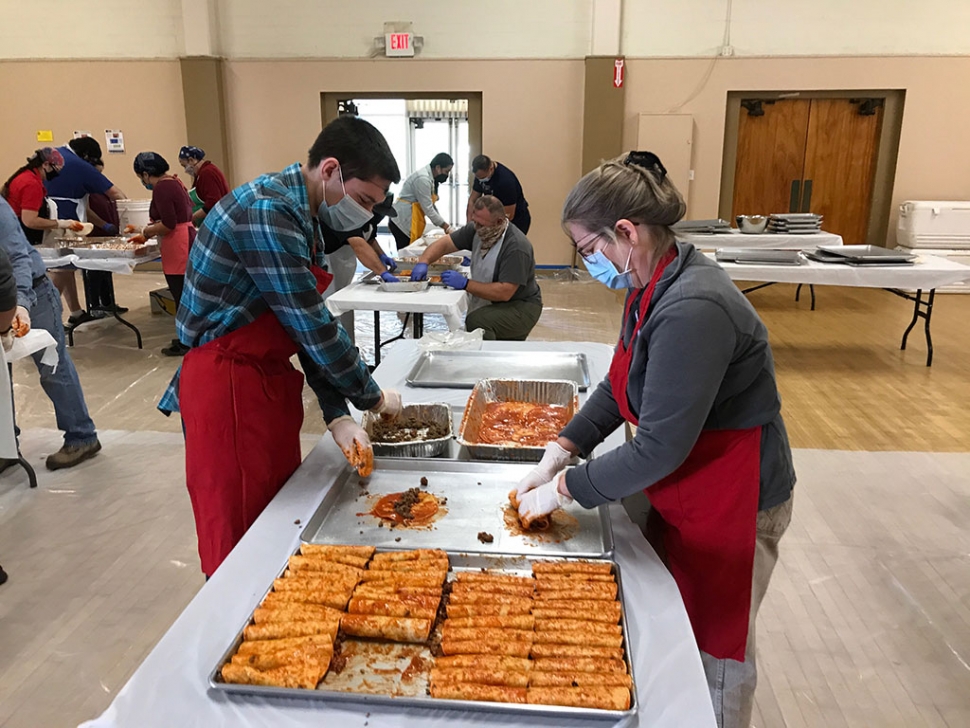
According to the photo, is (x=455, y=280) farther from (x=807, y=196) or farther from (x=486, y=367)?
(x=807, y=196)

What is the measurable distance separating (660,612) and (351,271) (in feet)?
15.4

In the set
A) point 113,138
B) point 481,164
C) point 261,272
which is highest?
point 113,138

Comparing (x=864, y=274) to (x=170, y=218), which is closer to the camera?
(x=864, y=274)

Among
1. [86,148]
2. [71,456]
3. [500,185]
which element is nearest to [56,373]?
[71,456]

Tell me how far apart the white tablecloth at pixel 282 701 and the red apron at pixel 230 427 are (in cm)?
21

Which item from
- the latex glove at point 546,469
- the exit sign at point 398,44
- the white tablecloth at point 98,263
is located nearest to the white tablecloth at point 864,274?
the latex glove at point 546,469

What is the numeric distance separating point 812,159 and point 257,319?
337 inches

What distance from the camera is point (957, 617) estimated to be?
269cm

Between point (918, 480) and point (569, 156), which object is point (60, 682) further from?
point (569, 156)

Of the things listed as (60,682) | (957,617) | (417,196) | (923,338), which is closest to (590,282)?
(417,196)

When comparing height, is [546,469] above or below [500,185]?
below

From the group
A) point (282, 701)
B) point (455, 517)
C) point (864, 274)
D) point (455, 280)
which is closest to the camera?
point (282, 701)

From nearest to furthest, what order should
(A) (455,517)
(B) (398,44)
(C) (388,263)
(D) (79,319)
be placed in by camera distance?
(A) (455,517), (C) (388,263), (D) (79,319), (B) (398,44)

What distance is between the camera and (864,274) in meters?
5.41
